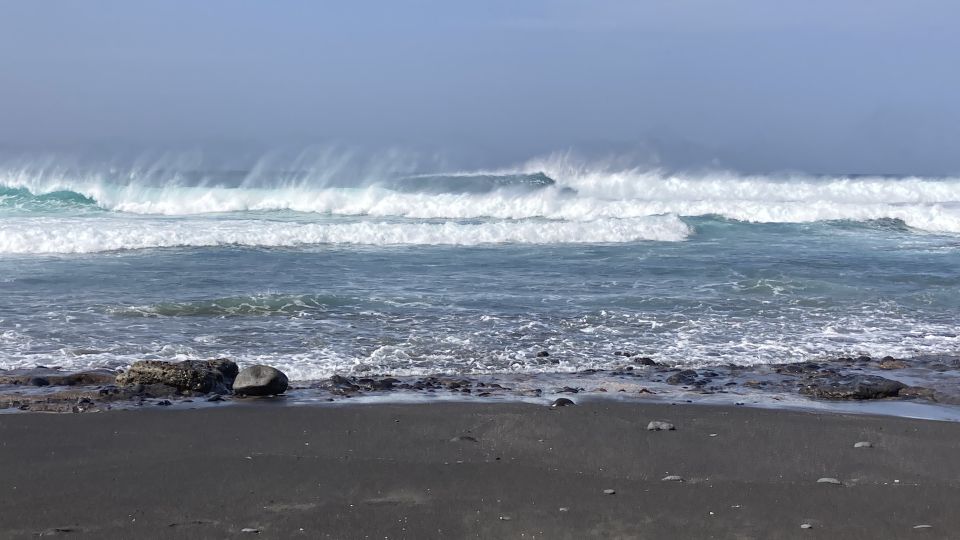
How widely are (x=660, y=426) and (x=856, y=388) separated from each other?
242cm

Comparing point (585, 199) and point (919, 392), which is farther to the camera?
point (585, 199)

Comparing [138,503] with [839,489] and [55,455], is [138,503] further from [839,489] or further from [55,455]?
[839,489]

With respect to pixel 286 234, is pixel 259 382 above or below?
below

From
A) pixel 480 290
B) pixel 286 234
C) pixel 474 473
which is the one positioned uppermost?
pixel 286 234

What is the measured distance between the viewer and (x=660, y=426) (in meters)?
7.07

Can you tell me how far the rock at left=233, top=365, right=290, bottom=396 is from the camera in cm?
799

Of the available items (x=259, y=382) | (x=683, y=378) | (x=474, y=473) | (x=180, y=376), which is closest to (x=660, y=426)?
(x=474, y=473)

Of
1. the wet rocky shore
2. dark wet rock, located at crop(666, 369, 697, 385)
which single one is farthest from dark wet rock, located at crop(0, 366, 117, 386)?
dark wet rock, located at crop(666, 369, 697, 385)

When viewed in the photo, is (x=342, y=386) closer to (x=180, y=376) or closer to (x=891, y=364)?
(x=180, y=376)

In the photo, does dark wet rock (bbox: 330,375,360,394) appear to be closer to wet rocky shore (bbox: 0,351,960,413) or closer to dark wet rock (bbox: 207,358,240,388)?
wet rocky shore (bbox: 0,351,960,413)

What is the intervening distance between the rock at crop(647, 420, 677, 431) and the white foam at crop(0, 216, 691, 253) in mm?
14436

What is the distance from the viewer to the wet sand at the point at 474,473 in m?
5.10

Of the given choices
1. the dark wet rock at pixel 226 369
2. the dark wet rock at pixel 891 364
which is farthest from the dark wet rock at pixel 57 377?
the dark wet rock at pixel 891 364

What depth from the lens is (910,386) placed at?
8.68 metres
